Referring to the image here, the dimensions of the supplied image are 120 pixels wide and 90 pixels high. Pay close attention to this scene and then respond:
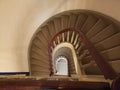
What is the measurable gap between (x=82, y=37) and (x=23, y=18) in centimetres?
152

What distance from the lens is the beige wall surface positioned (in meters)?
3.55

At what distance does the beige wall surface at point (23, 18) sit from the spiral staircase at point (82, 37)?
7.2 inches

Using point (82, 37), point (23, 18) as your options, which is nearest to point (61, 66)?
point (23, 18)

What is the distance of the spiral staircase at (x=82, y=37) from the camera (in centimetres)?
328

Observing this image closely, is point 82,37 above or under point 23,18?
under

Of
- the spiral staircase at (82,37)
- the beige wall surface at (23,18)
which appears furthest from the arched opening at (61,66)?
the beige wall surface at (23,18)

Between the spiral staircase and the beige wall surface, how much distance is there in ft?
0.60

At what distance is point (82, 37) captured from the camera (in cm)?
294

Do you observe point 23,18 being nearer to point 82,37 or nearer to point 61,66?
point 82,37

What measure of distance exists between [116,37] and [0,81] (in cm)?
Result: 256

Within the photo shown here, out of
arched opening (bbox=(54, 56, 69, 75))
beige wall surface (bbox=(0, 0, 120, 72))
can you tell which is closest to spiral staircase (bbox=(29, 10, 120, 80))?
beige wall surface (bbox=(0, 0, 120, 72))

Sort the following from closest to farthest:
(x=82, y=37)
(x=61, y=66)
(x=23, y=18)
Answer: (x=82, y=37)
(x=23, y=18)
(x=61, y=66)

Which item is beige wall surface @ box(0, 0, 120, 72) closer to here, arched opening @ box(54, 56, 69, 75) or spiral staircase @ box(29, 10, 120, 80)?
spiral staircase @ box(29, 10, 120, 80)

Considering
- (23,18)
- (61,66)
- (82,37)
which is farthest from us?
(61,66)
